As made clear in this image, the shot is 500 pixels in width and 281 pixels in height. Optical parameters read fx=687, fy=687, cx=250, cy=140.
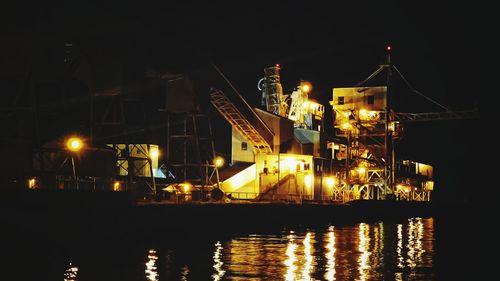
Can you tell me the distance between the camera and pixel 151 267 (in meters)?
23.0

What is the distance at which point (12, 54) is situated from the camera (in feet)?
114

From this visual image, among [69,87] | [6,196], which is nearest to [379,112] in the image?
[69,87]

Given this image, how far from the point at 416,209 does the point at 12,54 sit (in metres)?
50.6

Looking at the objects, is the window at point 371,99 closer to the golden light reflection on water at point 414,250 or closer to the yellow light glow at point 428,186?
the yellow light glow at point 428,186

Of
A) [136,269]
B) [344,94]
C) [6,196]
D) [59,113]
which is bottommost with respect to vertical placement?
[136,269]

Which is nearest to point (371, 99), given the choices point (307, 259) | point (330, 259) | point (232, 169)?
point (232, 169)

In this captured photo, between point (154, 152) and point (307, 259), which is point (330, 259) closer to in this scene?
point (307, 259)

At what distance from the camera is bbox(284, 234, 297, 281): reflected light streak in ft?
71.1

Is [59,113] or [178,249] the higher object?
[59,113]

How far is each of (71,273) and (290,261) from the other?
8294mm

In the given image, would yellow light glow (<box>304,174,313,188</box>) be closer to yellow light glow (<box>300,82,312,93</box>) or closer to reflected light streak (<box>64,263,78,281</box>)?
yellow light glow (<box>300,82,312,93</box>)

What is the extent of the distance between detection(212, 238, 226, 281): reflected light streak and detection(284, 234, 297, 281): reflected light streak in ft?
6.90

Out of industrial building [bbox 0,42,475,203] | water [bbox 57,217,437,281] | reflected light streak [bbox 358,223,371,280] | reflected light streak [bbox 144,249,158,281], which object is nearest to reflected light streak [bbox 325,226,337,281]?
water [bbox 57,217,437,281]

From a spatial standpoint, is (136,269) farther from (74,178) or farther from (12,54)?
(12,54)
